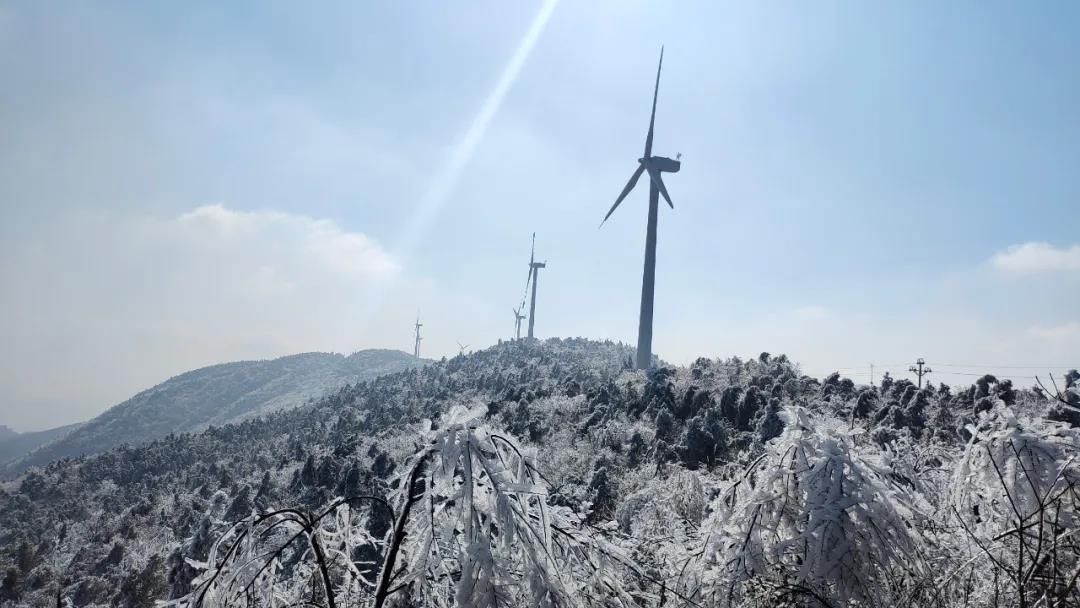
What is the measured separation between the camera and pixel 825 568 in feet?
9.96

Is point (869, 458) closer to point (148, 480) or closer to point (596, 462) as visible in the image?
point (596, 462)

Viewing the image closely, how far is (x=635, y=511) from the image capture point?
18.3 metres

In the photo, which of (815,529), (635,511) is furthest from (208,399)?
(815,529)

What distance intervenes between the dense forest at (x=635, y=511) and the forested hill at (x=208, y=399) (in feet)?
319

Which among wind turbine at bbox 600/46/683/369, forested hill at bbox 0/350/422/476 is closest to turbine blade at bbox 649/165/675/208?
wind turbine at bbox 600/46/683/369

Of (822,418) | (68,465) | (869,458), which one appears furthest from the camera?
(68,465)

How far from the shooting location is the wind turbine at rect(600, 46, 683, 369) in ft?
172

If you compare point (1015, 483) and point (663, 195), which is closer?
point (1015, 483)

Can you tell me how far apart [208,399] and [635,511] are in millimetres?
174375

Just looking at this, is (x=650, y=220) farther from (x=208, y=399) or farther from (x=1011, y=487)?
(x=208, y=399)

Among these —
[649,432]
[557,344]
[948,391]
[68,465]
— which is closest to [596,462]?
[649,432]

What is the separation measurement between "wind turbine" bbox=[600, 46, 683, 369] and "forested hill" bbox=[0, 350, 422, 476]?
104294 millimetres

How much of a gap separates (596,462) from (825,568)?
25.2 meters

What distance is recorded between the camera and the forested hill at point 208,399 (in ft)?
439
